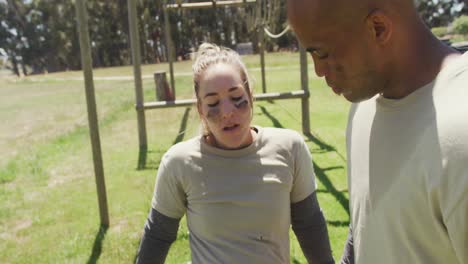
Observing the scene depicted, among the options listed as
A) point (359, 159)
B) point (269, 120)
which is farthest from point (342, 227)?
point (269, 120)

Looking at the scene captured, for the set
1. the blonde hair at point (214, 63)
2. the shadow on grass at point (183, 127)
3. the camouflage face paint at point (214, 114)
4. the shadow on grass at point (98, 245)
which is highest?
the blonde hair at point (214, 63)

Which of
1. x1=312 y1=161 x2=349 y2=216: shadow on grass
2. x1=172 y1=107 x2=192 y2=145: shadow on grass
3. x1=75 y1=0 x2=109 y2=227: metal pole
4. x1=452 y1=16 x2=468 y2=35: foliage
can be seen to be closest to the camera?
x1=75 y1=0 x2=109 y2=227: metal pole

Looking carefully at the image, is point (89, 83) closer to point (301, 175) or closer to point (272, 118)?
point (301, 175)

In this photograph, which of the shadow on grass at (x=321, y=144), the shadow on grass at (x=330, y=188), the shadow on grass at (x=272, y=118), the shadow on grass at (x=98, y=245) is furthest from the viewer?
the shadow on grass at (x=272, y=118)

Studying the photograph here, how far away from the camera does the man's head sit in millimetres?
1071

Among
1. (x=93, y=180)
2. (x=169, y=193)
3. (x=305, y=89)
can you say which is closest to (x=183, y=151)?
(x=169, y=193)

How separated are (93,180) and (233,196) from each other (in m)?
4.48

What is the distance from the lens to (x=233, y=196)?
6.16 ft

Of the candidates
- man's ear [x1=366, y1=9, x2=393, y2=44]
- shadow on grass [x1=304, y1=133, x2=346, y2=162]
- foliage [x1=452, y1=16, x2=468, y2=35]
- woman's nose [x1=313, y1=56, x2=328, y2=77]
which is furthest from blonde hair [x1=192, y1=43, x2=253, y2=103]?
foliage [x1=452, y1=16, x2=468, y2=35]

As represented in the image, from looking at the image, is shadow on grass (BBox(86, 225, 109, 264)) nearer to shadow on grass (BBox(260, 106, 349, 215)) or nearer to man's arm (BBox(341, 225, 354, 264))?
shadow on grass (BBox(260, 106, 349, 215))

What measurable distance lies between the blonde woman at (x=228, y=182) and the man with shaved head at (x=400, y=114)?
67cm

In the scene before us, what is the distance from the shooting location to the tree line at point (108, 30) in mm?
38500

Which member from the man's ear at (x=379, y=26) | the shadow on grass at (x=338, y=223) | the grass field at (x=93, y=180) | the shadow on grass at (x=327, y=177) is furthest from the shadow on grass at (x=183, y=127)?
the man's ear at (x=379, y=26)

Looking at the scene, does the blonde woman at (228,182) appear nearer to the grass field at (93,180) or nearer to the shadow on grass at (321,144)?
the grass field at (93,180)
